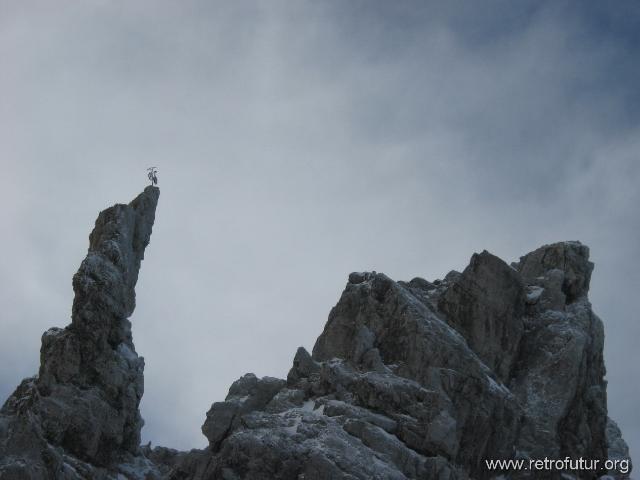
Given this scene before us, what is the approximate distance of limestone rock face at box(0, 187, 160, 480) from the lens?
74.2 metres

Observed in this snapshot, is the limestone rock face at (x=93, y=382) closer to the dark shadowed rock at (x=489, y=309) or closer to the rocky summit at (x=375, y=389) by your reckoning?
the rocky summit at (x=375, y=389)

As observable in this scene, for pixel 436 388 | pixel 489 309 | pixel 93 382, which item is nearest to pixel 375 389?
pixel 436 388

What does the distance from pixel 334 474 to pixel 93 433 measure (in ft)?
102

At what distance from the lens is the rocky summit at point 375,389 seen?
60.4 meters

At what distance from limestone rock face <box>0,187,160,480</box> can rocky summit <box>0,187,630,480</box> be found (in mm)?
146

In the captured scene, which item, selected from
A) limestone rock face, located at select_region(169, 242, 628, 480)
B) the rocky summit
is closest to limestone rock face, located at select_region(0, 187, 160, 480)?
the rocky summit

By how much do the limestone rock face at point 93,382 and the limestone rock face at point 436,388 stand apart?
14575 mm

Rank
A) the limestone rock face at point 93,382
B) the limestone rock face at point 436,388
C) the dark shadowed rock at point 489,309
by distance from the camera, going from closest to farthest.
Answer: the limestone rock face at point 436,388, the limestone rock face at point 93,382, the dark shadowed rock at point 489,309

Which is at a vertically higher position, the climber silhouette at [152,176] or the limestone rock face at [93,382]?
the climber silhouette at [152,176]

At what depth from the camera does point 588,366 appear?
81875mm

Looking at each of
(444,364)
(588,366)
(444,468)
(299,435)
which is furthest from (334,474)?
(588,366)

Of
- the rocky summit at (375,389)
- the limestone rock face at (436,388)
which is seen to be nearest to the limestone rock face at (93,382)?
the rocky summit at (375,389)

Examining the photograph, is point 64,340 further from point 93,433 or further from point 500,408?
point 500,408

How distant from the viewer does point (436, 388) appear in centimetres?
6862
